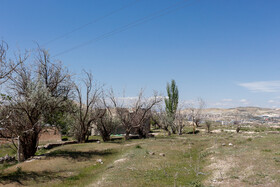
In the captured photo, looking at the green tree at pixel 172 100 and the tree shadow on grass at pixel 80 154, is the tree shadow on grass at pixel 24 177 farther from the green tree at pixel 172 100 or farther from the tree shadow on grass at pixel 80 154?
the green tree at pixel 172 100

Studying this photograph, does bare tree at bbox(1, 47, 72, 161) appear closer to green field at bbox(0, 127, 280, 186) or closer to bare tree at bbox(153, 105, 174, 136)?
green field at bbox(0, 127, 280, 186)

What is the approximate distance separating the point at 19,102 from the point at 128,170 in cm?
1349

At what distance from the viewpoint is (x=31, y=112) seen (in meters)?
23.1

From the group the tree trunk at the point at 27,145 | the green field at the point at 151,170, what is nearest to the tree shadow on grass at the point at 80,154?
the green field at the point at 151,170

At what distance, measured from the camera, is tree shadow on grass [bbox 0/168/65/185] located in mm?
15877

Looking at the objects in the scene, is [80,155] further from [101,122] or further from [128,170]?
[101,122]

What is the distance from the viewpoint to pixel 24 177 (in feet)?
54.2

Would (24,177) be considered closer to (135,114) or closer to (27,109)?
(27,109)

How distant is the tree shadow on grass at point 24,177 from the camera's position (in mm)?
15877

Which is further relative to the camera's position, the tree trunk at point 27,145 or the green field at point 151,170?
the tree trunk at point 27,145

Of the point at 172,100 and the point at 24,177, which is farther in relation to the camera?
the point at 172,100

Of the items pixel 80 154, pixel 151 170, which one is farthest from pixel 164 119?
pixel 151 170

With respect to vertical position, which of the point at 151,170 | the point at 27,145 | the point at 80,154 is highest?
the point at 27,145

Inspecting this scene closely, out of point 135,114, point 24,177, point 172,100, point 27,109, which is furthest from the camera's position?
point 172,100
